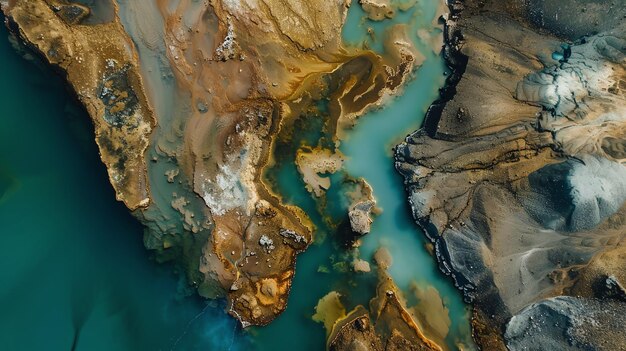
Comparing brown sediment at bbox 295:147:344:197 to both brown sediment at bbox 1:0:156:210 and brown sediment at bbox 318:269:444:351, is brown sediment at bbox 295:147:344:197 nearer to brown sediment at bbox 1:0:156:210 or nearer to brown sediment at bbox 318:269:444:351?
brown sediment at bbox 318:269:444:351

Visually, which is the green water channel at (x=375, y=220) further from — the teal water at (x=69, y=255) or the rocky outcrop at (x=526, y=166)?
the teal water at (x=69, y=255)

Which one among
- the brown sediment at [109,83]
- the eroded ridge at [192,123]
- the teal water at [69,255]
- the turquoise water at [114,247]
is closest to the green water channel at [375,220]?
the turquoise water at [114,247]

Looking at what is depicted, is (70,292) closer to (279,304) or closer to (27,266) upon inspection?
(27,266)

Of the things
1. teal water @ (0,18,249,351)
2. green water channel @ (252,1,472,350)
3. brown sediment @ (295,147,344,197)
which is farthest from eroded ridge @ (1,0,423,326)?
brown sediment @ (295,147,344,197)

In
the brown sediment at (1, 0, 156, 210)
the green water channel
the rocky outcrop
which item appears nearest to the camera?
the rocky outcrop

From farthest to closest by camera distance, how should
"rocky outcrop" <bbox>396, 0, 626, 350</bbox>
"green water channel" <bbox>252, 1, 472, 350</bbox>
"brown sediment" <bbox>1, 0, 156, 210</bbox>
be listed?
"green water channel" <bbox>252, 1, 472, 350</bbox>, "brown sediment" <bbox>1, 0, 156, 210</bbox>, "rocky outcrop" <bbox>396, 0, 626, 350</bbox>

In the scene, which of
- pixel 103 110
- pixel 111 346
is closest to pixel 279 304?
pixel 111 346
